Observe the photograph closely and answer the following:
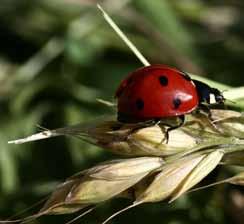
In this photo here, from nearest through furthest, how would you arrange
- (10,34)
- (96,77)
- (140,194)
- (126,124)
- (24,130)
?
(140,194)
(126,124)
(24,130)
(96,77)
(10,34)

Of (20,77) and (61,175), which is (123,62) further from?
(61,175)

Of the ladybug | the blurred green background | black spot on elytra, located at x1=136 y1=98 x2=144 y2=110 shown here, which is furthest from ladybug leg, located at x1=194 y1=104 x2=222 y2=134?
the blurred green background

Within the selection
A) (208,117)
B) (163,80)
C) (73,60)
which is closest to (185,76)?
(163,80)

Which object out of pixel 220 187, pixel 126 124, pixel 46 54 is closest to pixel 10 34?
pixel 46 54

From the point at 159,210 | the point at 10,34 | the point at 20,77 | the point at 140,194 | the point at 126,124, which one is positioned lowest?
the point at 159,210

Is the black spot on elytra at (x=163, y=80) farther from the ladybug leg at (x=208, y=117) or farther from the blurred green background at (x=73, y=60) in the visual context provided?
the blurred green background at (x=73, y=60)

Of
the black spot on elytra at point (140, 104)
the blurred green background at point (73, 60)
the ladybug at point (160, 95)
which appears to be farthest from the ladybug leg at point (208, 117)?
the blurred green background at point (73, 60)

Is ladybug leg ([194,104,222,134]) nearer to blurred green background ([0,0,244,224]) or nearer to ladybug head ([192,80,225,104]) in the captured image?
ladybug head ([192,80,225,104])
